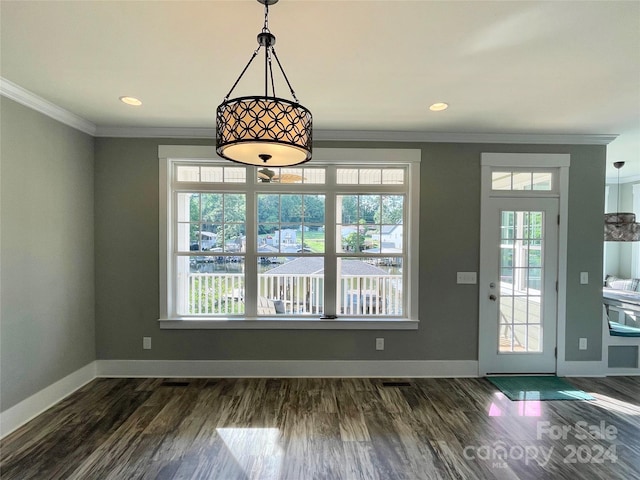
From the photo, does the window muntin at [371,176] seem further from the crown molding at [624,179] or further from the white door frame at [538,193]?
the crown molding at [624,179]

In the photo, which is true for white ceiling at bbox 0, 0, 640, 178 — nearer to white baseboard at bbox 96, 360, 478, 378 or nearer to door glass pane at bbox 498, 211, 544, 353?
door glass pane at bbox 498, 211, 544, 353

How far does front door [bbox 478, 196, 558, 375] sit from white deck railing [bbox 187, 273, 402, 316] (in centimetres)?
102

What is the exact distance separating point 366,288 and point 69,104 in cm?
336

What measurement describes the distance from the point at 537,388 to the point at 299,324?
2544 millimetres

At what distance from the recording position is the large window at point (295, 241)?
3.25 meters

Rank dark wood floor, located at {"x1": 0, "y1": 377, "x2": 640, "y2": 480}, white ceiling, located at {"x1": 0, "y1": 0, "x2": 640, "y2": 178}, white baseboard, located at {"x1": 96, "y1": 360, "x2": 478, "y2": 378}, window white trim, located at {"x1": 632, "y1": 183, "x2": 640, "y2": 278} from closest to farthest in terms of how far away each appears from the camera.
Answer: white ceiling, located at {"x1": 0, "y1": 0, "x2": 640, "y2": 178} < dark wood floor, located at {"x1": 0, "y1": 377, "x2": 640, "y2": 480} < white baseboard, located at {"x1": 96, "y1": 360, "x2": 478, "y2": 378} < window white trim, located at {"x1": 632, "y1": 183, "x2": 640, "y2": 278}

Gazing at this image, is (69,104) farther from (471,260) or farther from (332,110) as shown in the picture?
(471,260)

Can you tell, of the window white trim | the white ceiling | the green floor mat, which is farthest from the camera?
the window white trim

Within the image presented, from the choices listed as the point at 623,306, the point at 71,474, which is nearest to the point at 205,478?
the point at 71,474

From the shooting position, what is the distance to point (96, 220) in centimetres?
312

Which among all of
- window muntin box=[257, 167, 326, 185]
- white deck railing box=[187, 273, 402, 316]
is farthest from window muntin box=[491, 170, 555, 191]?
window muntin box=[257, 167, 326, 185]

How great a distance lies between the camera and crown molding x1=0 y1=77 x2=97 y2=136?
2169 millimetres

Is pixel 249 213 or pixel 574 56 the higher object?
pixel 574 56

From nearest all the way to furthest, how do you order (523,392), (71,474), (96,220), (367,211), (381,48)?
(381,48)
(71,474)
(523,392)
(96,220)
(367,211)
